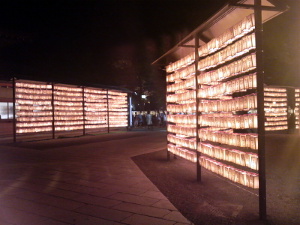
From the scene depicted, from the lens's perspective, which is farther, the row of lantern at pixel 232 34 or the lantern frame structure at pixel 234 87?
the row of lantern at pixel 232 34

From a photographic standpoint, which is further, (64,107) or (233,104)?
(64,107)

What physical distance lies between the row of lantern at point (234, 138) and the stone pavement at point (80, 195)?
193 centimetres

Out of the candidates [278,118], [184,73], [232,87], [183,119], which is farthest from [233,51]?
[278,118]

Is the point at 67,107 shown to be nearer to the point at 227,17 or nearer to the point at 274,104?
the point at 227,17

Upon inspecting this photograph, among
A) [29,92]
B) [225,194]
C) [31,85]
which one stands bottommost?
[225,194]

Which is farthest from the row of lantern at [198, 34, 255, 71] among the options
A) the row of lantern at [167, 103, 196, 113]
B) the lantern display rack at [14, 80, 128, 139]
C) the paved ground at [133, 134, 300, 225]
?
the lantern display rack at [14, 80, 128, 139]

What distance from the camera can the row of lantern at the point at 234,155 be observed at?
4.91m

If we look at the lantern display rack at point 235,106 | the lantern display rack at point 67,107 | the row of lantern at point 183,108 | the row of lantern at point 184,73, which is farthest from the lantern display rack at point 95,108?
the lantern display rack at point 235,106

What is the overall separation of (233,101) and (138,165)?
193 inches

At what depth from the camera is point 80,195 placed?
236 inches

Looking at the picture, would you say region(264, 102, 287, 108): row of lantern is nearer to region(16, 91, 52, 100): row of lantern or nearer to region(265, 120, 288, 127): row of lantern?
region(265, 120, 288, 127): row of lantern

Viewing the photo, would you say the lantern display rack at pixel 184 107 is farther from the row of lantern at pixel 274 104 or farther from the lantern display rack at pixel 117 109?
the lantern display rack at pixel 117 109

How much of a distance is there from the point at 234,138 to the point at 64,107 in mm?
15983

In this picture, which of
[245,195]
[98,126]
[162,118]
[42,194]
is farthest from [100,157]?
[162,118]
